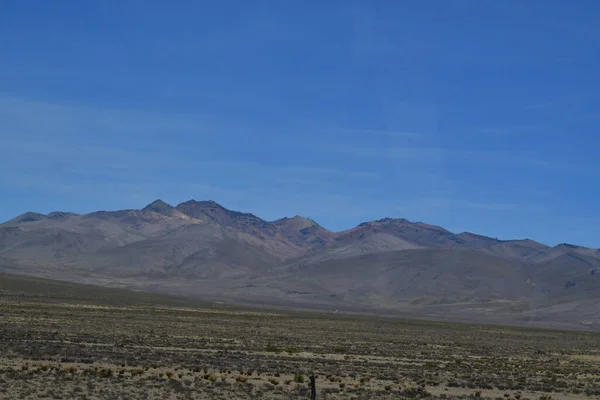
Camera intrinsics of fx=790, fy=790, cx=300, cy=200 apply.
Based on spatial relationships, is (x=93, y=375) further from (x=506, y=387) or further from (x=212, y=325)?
(x=212, y=325)

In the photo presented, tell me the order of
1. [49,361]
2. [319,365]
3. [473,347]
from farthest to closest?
[473,347]
[319,365]
[49,361]

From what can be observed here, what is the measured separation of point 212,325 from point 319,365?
2837cm

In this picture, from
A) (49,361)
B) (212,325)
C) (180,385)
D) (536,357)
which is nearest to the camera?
(180,385)

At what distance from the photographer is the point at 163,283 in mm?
Answer: 199750

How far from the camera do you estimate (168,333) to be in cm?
4962

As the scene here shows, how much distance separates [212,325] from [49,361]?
107 feet

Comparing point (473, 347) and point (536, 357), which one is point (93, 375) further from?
point (473, 347)

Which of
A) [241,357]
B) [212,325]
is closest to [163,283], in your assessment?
[212,325]

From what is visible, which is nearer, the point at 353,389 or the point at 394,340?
the point at 353,389

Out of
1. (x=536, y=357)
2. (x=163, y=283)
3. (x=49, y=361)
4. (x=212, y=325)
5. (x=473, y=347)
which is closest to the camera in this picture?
(x=49, y=361)

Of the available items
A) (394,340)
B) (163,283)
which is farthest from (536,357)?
(163,283)

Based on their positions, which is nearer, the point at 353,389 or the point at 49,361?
the point at 353,389

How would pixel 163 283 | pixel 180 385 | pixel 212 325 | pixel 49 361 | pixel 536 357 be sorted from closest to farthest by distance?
pixel 180 385 < pixel 49 361 < pixel 536 357 < pixel 212 325 < pixel 163 283

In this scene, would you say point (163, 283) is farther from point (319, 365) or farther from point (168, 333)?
point (319, 365)
